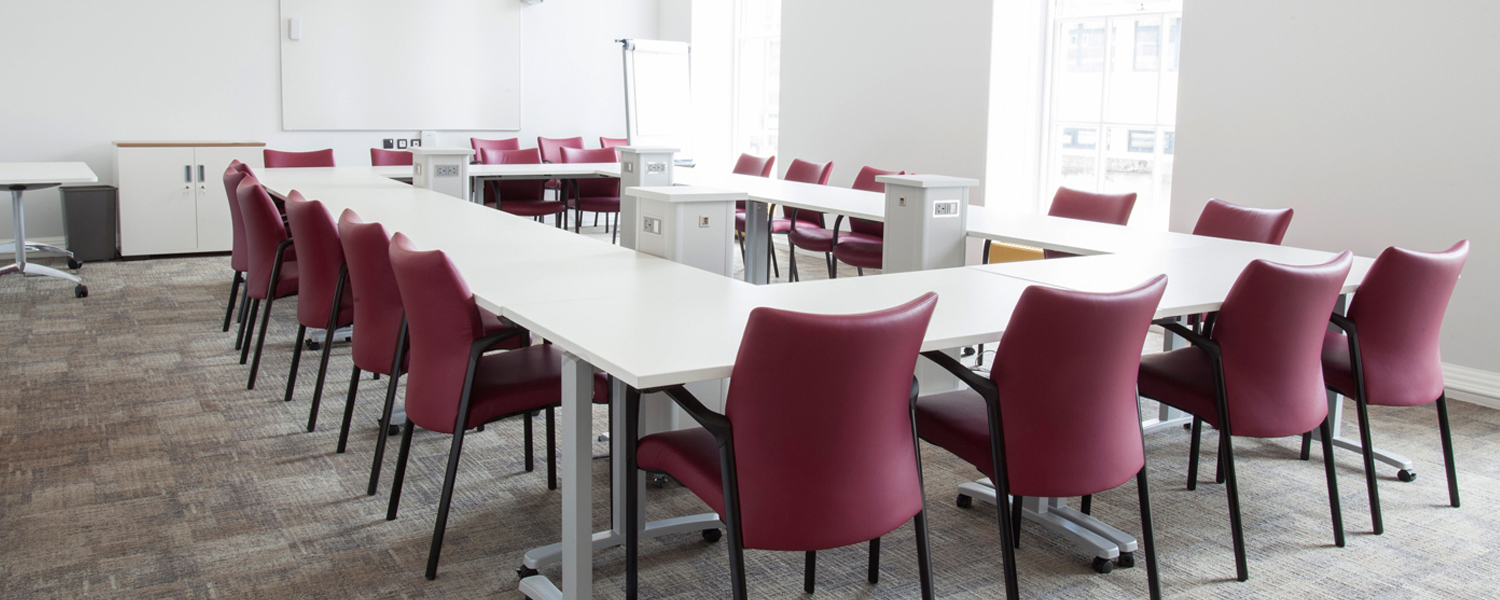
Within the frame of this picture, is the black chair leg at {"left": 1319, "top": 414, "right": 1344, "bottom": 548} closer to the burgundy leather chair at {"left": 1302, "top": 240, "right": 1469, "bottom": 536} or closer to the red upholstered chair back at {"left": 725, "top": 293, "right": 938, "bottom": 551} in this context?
the burgundy leather chair at {"left": 1302, "top": 240, "right": 1469, "bottom": 536}

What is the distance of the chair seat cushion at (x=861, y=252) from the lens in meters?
5.52

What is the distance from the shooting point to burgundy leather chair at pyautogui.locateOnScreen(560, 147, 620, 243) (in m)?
7.71

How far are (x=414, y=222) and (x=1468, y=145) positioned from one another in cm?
445

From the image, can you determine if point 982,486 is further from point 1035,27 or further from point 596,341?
point 1035,27

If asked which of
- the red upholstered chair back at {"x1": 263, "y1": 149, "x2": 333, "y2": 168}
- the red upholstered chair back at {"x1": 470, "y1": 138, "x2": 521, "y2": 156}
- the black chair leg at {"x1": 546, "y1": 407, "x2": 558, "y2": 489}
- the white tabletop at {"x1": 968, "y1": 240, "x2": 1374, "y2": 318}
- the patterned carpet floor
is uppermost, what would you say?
the red upholstered chair back at {"x1": 470, "y1": 138, "x2": 521, "y2": 156}

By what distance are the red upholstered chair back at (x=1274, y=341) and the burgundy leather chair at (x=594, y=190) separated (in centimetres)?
543

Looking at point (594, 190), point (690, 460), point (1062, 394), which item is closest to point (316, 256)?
point (690, 460)

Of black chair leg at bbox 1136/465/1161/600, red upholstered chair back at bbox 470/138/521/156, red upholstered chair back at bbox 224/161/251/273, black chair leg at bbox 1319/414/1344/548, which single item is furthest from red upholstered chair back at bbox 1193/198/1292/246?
red upholstered chair back at bbox 470/138/521/156

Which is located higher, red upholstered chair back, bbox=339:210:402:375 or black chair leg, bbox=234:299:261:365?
red upholstered chair back, bbox=339:210:402:375

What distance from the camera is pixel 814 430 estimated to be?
1929 mm

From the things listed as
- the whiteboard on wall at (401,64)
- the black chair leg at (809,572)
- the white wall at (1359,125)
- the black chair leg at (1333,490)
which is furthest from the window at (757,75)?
the black chair leg at (809,572)

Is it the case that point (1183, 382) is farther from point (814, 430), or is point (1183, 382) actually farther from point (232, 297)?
point (232, 297)

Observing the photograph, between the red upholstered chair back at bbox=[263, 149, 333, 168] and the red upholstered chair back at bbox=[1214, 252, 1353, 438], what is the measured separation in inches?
244

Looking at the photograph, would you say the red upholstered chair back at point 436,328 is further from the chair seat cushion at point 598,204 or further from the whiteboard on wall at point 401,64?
the whiteboard on wall at point 401,64
